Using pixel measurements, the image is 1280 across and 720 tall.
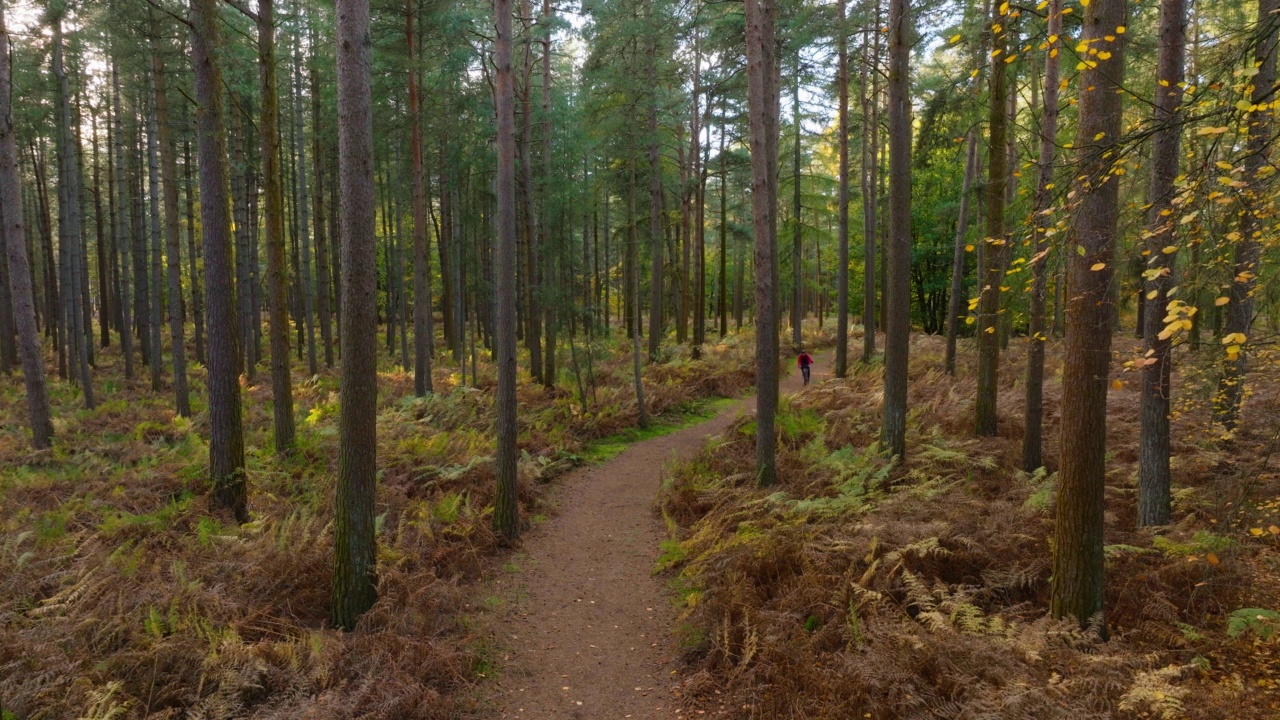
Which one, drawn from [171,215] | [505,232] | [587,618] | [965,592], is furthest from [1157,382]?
[171,215]

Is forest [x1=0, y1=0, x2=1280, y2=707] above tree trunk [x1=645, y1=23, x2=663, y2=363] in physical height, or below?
below

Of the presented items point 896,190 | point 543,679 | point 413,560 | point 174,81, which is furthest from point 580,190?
point 543,679

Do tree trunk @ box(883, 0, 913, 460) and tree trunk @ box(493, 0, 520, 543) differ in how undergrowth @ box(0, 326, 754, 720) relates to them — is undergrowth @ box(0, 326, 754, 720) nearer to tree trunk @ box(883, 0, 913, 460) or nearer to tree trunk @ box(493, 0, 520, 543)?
tree trunk @ box(493, 0, 520, 543)

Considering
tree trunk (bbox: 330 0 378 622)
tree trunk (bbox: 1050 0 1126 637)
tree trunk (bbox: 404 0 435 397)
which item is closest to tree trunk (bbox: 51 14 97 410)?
tree trunk (bbox: 404 0 435 397)

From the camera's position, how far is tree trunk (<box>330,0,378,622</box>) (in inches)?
217

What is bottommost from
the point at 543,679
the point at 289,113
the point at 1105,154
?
the point at 543,679

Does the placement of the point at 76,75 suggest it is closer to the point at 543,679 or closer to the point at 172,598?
the point at 172,598

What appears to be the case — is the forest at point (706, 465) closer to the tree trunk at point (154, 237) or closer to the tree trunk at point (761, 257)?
the tree trunk at point (761, 257)

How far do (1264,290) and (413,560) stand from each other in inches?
307

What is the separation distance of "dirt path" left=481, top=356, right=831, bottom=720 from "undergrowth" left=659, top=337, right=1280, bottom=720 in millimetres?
381

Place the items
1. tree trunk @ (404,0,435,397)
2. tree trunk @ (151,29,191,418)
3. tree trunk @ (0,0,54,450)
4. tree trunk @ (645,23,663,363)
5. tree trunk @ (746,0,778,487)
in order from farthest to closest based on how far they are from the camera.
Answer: tree trunk @ (645,23,663,363) < tree trunk @ (404,0,435,397) < tree trunk @ (151,29,191,418) < tree trunk @ (0,0,54,450) < tree trunk @ (746,0,778,487)

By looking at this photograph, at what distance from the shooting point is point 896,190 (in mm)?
9352

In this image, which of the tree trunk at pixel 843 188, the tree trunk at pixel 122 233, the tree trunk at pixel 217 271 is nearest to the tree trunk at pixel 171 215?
the tree trunk at pixel 122 233

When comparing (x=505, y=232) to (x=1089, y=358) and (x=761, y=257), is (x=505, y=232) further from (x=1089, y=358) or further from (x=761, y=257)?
(x=1089, y=358)
